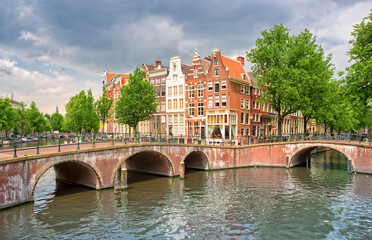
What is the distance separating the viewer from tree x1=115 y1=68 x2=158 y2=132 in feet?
124

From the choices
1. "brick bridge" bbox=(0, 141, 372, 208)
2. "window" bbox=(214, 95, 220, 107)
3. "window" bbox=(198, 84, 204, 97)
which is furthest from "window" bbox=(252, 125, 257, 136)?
"window" bbox=(198, 84, 204, 97)

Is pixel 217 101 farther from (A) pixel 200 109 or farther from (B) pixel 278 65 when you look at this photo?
(B) pixel 278 65

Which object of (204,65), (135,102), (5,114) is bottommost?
(5,114)

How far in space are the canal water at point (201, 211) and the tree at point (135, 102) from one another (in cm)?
1363

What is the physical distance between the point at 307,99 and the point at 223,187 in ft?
62.0

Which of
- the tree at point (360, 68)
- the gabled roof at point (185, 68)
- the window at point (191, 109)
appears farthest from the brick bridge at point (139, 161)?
the gabled roof at point (185, 68)

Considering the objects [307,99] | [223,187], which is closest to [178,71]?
[307,99]

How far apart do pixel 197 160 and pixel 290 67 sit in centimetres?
1840

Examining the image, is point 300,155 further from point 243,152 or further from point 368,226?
point 368,226

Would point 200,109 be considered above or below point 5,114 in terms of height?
above

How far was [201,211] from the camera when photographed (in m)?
17.6

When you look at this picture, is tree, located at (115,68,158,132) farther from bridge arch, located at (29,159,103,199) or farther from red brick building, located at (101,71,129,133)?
red brick building, located at (101,71,129,133)

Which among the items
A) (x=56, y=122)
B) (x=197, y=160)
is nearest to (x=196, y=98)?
(x=197, y=160)

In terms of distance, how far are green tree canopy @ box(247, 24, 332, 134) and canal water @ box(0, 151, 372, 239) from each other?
42.7ft
